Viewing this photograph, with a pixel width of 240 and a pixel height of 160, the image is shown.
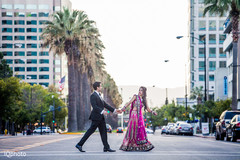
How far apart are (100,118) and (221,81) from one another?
2528 inches

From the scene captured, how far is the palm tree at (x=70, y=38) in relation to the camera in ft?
154

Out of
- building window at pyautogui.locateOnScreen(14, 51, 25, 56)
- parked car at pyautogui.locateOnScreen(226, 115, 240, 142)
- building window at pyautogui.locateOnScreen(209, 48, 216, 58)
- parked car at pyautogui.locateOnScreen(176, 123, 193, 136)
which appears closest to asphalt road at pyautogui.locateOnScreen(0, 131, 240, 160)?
parked car at pyautogui.locateOnScreen(226, 115, 240, 142)

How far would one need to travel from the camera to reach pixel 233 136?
25.3 metres

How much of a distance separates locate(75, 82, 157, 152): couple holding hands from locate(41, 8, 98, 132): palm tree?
33451 mm

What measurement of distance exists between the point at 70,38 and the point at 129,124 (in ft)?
111

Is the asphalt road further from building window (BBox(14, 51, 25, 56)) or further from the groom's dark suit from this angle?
building window (BBox(14, 51, 25, 56))

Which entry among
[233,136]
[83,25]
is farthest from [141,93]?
[83,25]

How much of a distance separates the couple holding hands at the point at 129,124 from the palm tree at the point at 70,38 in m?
33.5

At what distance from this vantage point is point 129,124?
13.8 m

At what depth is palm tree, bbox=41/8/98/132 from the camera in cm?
4700

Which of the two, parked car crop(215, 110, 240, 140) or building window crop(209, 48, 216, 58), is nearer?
parked car crop(215, 110, 240, 140)

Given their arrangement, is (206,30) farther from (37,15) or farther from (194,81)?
(37,15)

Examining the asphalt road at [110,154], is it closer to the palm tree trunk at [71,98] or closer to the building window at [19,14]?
the palm tree trunk at [71,98]

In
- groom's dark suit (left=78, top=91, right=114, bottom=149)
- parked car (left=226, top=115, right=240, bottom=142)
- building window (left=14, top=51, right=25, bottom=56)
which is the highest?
building window (left=14, top=51, right=25, bottom=56)
